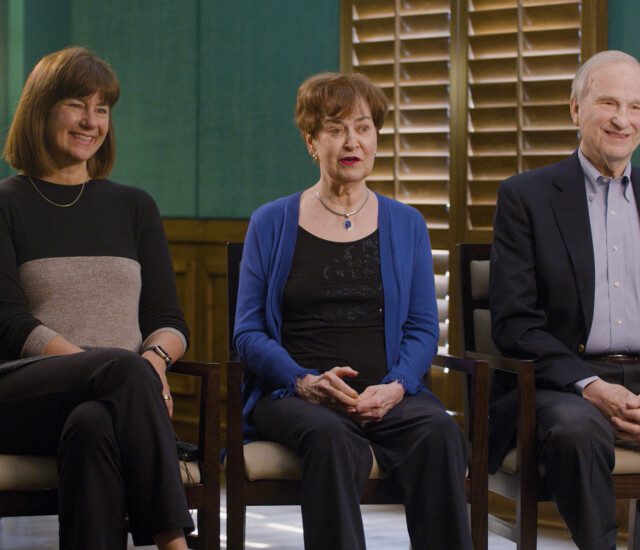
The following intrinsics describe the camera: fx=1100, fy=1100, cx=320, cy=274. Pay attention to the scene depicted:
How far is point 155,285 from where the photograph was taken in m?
2.84

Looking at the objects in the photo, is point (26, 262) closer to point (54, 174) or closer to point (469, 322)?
point (54, 174)

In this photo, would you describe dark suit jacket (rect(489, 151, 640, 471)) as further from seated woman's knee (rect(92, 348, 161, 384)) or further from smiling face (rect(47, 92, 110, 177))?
smiling face (rect(47, 92, 110, 177))

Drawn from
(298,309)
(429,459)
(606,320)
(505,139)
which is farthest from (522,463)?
(505,139)

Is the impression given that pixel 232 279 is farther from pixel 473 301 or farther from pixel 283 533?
pixel 283 533

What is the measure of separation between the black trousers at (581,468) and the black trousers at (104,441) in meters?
0.84

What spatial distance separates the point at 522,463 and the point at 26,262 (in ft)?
4.21

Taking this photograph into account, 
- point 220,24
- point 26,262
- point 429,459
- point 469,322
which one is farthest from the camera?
point 220,24

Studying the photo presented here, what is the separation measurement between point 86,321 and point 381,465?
798mm

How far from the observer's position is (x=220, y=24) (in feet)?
16.0

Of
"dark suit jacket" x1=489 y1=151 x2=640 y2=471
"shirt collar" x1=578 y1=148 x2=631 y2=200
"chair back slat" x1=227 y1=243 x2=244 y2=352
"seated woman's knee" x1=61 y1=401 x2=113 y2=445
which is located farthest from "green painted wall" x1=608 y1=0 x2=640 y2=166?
"seated woman's knee" x1=61 y1=401 x2=113 y2=445

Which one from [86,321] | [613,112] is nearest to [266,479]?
[86,321]

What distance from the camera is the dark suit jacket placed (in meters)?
2.72

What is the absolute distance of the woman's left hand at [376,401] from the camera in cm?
257

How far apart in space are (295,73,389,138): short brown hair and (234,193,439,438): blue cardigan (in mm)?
229
